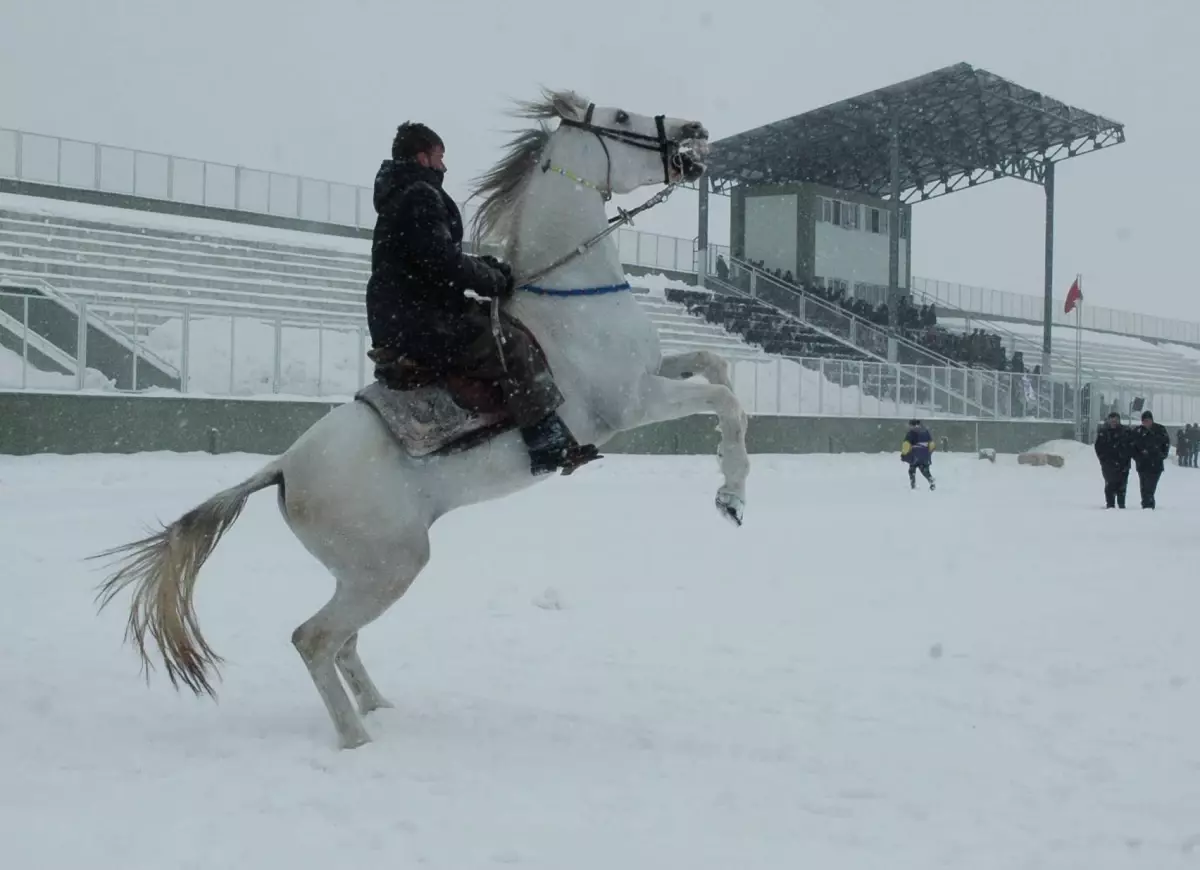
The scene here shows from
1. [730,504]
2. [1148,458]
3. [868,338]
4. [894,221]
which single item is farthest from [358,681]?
[894,221]

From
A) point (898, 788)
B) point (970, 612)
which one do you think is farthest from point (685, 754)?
point (970, 612)

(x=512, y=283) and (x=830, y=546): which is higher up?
(x=512, y=283)

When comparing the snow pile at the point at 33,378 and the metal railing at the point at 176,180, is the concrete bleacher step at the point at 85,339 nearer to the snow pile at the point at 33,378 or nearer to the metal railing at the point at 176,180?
the snow pile at the point at 33,378

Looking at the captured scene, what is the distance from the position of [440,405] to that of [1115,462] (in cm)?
1655

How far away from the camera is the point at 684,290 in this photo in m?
37.9

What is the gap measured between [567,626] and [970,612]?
283cm

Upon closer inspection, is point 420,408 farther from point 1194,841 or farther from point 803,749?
point 1194,841

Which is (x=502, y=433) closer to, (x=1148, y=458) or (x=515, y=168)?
(x=515, y=168)

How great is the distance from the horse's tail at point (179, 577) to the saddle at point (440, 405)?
59 centimetres

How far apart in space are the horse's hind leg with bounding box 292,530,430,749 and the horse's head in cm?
185

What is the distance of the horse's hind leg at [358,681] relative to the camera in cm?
566

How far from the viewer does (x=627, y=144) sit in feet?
18.5

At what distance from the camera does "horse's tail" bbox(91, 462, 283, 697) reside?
5316 mm

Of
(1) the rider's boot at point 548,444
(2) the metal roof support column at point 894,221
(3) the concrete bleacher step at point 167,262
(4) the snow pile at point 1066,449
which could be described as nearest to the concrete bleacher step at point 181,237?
(3) the concrete bleacher step at point 167,262
